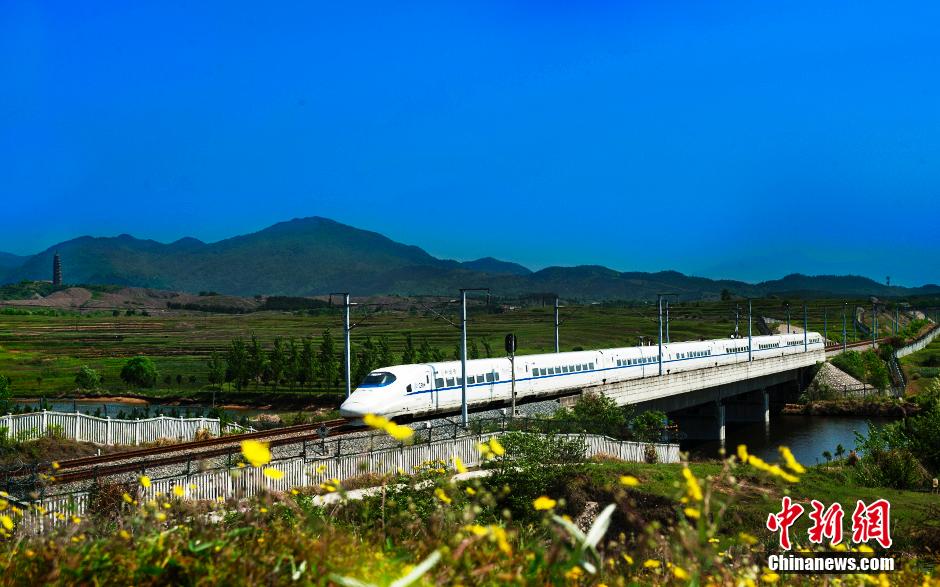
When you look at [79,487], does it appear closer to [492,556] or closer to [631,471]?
[631,471]

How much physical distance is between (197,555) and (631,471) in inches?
1048

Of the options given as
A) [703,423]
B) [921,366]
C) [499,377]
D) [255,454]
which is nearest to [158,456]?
[499,377]

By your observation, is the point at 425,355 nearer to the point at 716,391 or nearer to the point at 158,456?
the point at 716,391

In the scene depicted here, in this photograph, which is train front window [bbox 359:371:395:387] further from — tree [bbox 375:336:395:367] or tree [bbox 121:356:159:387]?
tree [bbox 121:356:159:387]

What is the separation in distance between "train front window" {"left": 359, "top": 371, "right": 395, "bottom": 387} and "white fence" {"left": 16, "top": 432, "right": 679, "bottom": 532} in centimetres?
805

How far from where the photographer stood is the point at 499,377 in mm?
47062

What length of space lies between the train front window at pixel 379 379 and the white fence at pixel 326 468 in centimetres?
805

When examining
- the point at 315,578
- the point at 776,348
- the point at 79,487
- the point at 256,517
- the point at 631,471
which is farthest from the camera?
the point at 776,348

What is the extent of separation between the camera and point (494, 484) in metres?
26.7

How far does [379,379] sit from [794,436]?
169ft

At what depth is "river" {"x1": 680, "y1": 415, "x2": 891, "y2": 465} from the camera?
6481 centimetres

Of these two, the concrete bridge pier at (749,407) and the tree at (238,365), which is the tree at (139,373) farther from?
the concrete bridge pier at (749,407)

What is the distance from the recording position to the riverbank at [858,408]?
86125 mm

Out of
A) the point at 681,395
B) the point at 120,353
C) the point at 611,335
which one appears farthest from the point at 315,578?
the point at 611,335
